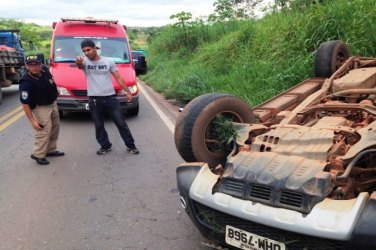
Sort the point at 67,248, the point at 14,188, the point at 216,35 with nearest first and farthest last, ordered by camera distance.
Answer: the point at 67,248, the point at 14,188, the point at 216,35

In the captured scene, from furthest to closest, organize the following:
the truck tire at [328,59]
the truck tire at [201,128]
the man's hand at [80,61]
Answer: the man's hand at [80,61] < the truck tire at [328,59] < the truck tire at [201,128]

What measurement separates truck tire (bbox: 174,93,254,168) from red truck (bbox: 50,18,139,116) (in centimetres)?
558

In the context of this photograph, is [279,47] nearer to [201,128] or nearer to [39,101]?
[39,101]

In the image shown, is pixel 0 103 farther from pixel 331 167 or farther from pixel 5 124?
pixel 331 167

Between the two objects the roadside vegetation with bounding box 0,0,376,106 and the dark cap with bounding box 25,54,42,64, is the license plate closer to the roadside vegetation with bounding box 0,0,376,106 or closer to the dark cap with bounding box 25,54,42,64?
the dark cap with bounding box 25,54,42,64

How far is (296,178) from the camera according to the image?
2.73 metres

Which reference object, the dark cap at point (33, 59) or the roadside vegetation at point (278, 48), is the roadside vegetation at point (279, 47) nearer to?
the roadside vegetation at point (278, 48)

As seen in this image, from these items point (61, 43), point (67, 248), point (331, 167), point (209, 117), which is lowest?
point (67, 248)

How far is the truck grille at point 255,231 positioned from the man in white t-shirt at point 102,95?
369 cm

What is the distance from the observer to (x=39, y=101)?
6.23 meters

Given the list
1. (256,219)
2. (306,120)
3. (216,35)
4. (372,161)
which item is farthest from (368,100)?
(216,35)

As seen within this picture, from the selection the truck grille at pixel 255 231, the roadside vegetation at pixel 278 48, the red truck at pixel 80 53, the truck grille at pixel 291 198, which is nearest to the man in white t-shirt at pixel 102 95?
the red truck at pixel 80 53

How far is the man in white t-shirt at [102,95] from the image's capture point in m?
6.67

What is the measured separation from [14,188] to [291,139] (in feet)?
11.2
